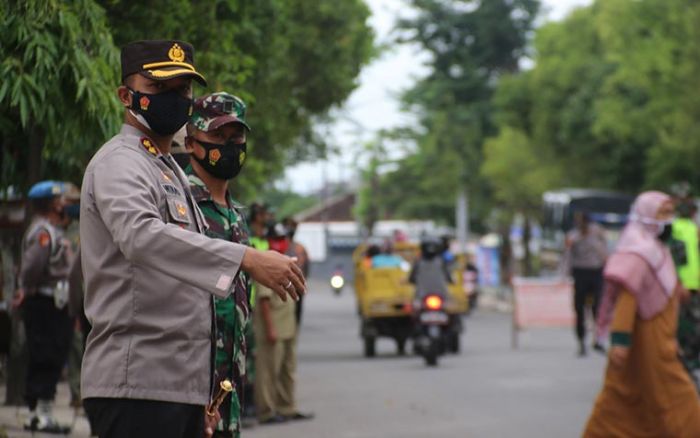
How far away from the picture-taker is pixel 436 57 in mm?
58781

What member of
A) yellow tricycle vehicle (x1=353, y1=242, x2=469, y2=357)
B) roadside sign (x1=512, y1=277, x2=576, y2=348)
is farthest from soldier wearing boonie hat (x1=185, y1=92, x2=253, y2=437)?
roadside sign (x1=512, y1=277, x2=576, y2=348)

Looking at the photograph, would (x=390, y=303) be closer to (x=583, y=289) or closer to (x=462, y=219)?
(x=583, y=289)

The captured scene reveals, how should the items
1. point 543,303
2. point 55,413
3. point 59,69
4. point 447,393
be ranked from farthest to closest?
point 543,303, point 447,393, point 55,413, point 59,69

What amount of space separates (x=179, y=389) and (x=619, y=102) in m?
45.4

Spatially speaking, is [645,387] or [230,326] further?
[645,387]

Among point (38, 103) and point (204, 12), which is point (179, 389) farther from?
point (204, 12)

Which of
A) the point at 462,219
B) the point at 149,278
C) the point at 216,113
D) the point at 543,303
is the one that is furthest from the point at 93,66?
the point at 462,219

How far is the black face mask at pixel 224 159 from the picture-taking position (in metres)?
6.32

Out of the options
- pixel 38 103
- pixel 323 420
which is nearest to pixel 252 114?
pixel 323 420

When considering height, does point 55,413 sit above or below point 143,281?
below

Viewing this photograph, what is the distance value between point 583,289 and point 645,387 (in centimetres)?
1304

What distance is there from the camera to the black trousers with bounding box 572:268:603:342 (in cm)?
2266

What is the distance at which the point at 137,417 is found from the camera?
4.79 meters

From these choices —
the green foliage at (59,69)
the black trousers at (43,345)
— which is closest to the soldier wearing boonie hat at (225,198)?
the green foliage at (59,69)
